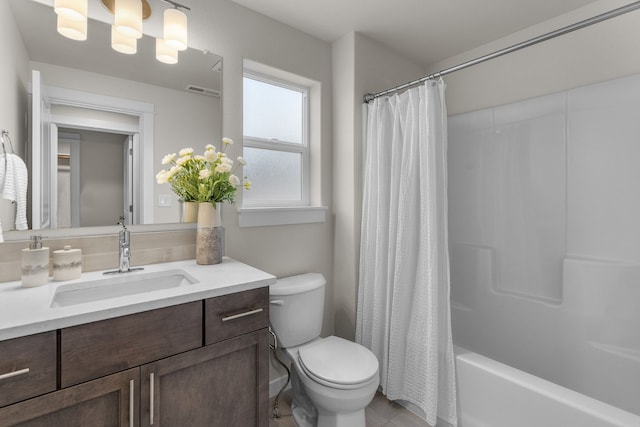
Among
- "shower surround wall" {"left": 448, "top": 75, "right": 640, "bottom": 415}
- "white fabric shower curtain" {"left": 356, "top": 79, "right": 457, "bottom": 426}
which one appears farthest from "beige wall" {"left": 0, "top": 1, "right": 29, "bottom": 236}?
"shower surround wall" {"left": 448, "top": 75, "right": 640, "bottom": 415}

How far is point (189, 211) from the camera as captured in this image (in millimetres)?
1693

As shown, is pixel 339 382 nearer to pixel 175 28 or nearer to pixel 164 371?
pixel 164 371

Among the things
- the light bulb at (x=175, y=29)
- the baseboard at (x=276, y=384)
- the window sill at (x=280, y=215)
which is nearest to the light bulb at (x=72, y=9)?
the light bulb at (x=175, y=29)

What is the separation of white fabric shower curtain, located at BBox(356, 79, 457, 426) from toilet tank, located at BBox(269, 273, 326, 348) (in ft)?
1.25

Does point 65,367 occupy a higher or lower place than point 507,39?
lower

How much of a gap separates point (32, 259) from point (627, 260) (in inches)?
110

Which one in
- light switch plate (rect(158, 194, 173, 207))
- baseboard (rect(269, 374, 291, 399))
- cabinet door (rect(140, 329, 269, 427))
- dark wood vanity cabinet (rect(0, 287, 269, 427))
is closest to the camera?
dark wood vanity cabinet (rect(0, 287, 269, 427))

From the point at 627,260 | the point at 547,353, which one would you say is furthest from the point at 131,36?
the point at 547,353

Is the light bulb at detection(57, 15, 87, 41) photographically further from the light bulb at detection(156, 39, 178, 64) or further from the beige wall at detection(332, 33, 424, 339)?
the beige wall at detection(332, 33, 424, 339)

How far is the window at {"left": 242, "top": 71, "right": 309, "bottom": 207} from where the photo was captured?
209cm

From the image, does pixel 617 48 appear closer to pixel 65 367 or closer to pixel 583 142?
pixel 583 142

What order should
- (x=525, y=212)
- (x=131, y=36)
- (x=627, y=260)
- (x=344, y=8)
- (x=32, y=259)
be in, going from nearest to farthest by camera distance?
(x=32, y=259)
(x=131, y=36)
(x=627, y=260)
(x=344, y=8)
(x=525, y=212)

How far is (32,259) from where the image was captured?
1.17 meters

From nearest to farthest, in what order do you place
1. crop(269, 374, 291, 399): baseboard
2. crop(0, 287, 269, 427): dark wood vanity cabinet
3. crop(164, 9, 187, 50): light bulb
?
crop(0, 287, 269, 427): dark wood vanity cabinet < crop(164, 9, 187, 50): light bulb < crop(269, 374, 291, 399): baseboard
